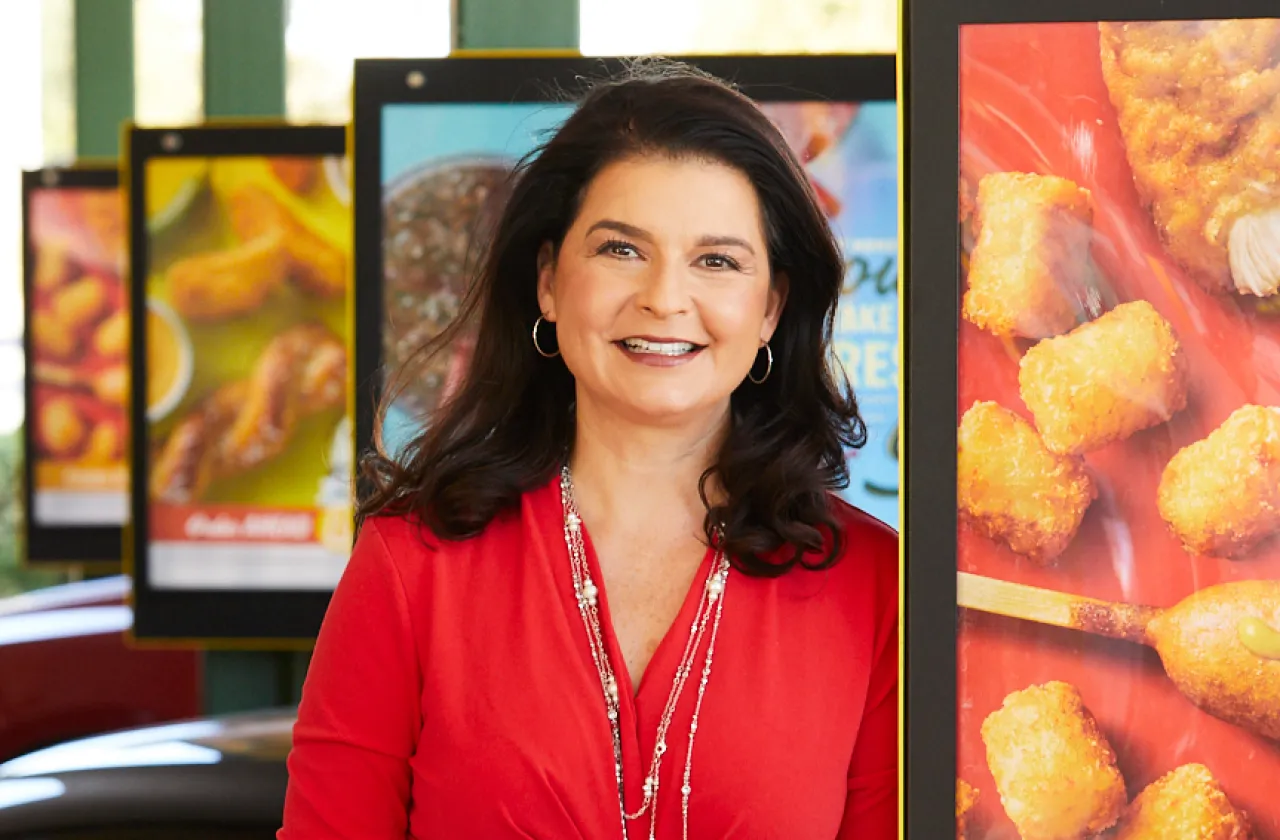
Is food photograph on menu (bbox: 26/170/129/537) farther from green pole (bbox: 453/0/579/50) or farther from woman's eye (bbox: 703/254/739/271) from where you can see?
woman's eye (bbox: 703/254/739/271)

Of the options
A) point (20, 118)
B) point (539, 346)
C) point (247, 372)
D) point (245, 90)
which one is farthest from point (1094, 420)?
point (20, 118)

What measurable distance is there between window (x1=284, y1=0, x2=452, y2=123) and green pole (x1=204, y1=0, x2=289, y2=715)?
0.13 feet

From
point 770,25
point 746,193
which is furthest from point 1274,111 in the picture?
point 770,25

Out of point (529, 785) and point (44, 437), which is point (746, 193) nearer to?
point (529, 785)

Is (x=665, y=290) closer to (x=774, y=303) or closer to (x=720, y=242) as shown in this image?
(x=720, y=242)

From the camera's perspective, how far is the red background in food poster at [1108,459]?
64 cm

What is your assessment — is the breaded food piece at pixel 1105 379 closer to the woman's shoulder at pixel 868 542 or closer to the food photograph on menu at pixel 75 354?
the woman's shoulder at pixel 868 542

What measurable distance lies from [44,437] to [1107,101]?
2.47 m

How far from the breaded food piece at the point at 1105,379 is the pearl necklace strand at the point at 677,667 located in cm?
50

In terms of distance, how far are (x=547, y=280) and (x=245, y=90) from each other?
890 millimetres

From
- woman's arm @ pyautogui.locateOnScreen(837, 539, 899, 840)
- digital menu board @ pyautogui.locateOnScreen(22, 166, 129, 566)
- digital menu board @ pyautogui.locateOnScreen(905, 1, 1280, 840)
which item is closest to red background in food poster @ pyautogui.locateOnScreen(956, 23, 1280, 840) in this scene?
digital menu board @ pyautogui.locateOnScreen(905, 1, 1280, 840)

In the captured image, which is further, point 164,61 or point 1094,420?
point 164,61

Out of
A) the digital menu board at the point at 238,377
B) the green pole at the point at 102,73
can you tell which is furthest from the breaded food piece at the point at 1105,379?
the green pole at the point at 102,73

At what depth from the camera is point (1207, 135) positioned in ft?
2.07
